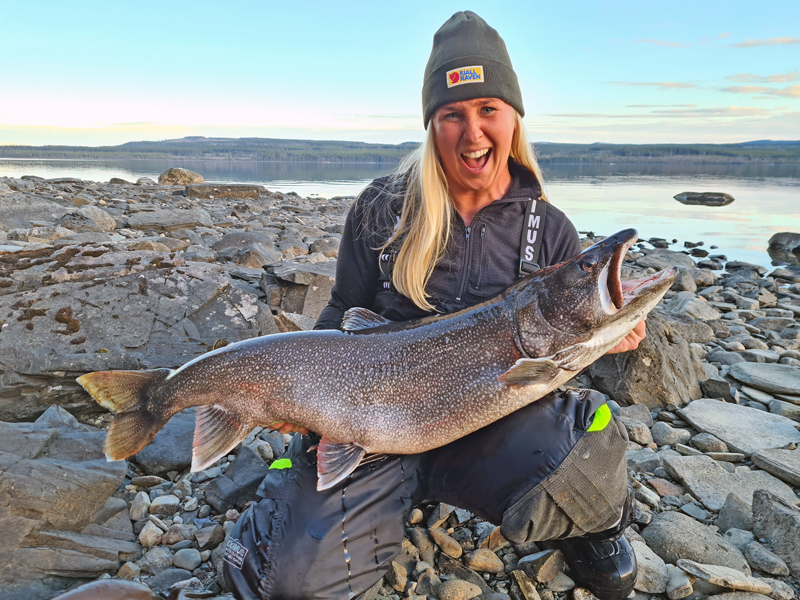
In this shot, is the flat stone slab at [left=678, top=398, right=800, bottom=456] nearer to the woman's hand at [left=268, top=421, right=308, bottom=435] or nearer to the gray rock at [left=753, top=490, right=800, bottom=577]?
the gray rock at [left=753, top=490, right=800, bottom=577]

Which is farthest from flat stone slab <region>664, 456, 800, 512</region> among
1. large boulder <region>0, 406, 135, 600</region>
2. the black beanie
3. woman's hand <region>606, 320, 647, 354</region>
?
large boulder <region>0, 406, 135, 600</region>

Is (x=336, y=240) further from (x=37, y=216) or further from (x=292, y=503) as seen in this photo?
(x=292, y=503)

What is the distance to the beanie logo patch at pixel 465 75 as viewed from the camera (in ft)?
12.3

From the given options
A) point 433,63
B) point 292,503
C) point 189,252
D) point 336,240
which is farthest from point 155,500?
point 336,240

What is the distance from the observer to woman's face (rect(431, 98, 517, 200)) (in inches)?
147

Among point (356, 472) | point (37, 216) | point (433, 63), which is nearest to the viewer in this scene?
point (356, 472)

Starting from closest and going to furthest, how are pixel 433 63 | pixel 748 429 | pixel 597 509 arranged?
pixel 597 509 → pixel 433 63 → pixel 748 429

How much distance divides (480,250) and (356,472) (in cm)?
172

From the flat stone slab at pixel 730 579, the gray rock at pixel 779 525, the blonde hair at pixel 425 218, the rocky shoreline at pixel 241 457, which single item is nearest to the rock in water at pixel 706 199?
the rocky shoreline at pixel 241 457

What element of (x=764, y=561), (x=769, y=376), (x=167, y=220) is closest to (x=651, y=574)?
(x=764, y=561)

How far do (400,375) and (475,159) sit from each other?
1.67 m

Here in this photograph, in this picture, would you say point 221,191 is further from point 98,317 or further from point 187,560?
point 187,560

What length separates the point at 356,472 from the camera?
10.6 ft

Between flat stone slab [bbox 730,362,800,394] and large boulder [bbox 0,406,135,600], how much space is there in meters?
6.12
